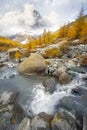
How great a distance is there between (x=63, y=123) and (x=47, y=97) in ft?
22.8

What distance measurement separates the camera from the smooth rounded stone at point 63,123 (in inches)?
463

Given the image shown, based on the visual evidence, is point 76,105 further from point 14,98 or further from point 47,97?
point 14,98

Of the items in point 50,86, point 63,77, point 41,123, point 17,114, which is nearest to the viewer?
point 41,123

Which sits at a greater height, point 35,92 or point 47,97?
point 35,92

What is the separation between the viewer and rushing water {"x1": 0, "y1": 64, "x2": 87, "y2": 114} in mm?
16638

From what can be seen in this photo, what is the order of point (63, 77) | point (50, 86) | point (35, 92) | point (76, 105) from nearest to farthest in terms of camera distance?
point (76, 105), point (35, 92), point (50, 86), point (63, 77)

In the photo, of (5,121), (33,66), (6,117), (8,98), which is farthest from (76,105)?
(33,66)

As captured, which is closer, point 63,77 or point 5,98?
point 5,98

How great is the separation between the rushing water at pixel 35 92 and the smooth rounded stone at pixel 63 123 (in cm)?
287

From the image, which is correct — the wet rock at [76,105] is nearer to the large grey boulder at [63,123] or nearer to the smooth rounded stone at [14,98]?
the large grey boulder at [63,123]

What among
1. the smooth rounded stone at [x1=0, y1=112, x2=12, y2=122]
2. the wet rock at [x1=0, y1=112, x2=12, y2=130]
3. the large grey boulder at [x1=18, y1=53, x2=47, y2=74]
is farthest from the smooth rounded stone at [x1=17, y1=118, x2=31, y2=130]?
the large grey boulder at [x1=18, y1=53, x2=47, y2=74]

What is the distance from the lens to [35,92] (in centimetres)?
2059

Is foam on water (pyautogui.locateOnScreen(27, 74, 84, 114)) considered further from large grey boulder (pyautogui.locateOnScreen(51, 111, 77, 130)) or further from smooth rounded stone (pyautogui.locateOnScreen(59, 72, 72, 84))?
large grey boulder (pyautogui.locateOnScreen(51, 111, 77, 130))

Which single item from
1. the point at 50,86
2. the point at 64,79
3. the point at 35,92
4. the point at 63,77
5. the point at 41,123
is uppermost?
the point at 63,77
